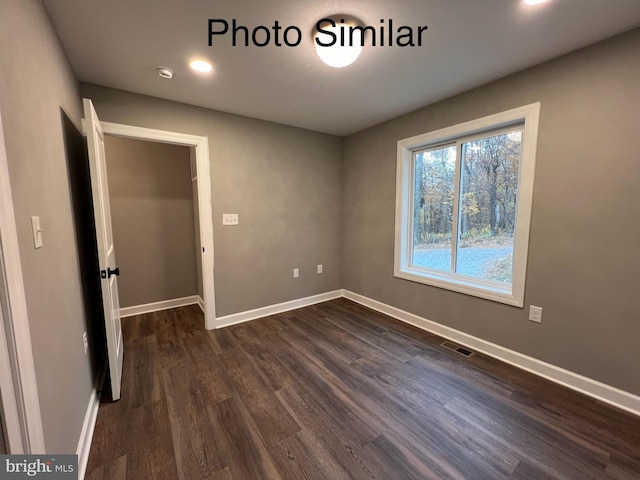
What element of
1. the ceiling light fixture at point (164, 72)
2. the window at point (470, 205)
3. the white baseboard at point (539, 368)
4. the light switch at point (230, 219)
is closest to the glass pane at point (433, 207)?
the window at point (470, 205)

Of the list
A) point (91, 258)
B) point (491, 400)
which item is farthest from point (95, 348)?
point (491, 400)

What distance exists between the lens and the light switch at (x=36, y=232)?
3.53ft

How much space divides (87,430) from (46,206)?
4.21 ft

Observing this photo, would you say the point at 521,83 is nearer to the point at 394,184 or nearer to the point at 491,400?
the point at 394,184

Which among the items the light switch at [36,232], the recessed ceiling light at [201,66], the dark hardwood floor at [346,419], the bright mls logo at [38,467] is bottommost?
the dark hardwood floor at [346,419]

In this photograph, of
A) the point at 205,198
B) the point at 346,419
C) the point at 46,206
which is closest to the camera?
the point at 46,206

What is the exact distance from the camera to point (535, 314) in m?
2.15

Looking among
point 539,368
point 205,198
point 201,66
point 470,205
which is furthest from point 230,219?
point 539,368

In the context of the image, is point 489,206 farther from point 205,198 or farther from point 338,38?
point 205,198

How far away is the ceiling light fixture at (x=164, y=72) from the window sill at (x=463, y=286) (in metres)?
2.94

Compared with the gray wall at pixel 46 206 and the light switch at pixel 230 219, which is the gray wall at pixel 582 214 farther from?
the gray wall at pixel 46 206

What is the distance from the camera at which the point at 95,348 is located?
2125mm

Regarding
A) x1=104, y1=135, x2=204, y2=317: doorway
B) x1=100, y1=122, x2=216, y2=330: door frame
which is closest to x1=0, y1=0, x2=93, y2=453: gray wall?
x1=100, y1=122, x2=216, y2=330: door frame

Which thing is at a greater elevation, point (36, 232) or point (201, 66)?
point (201, 66)
